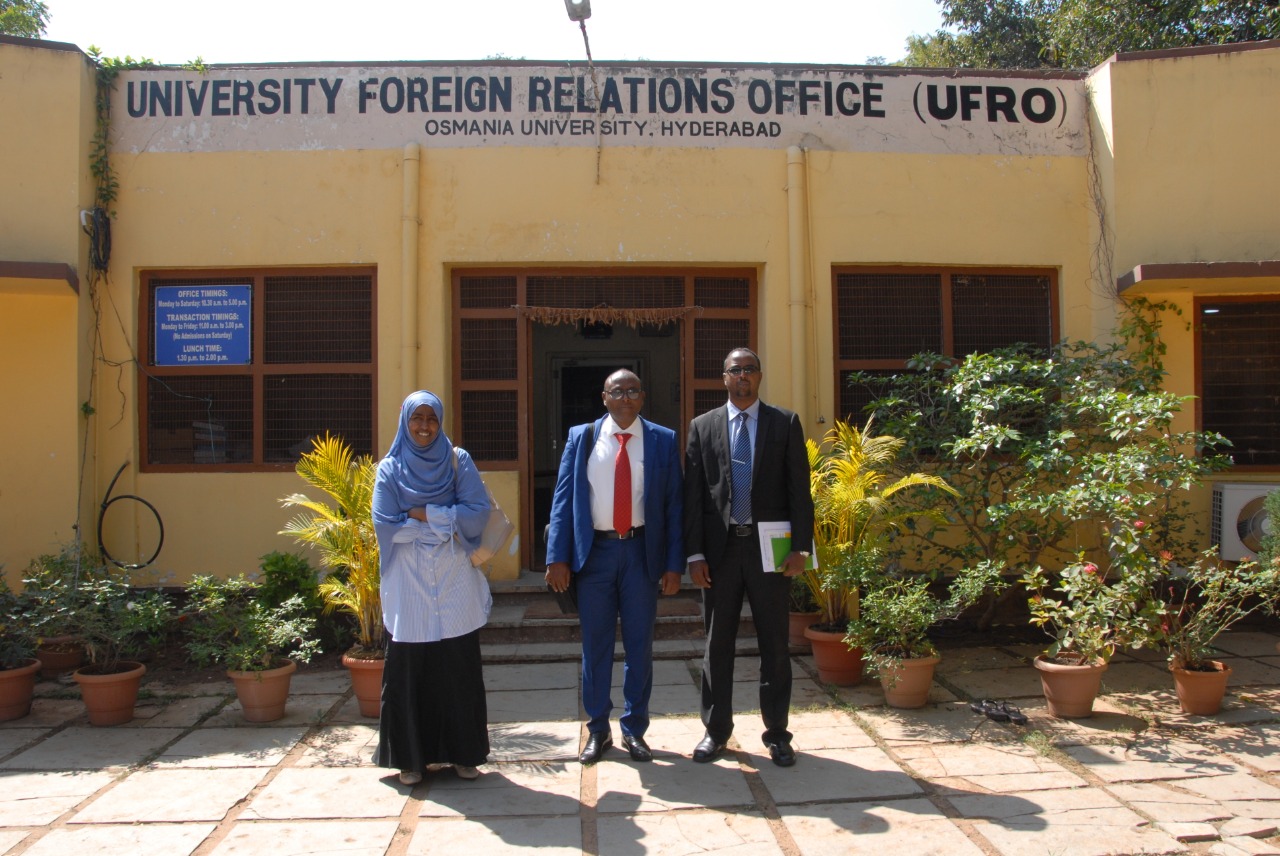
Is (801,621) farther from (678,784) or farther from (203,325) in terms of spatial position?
(203,325)

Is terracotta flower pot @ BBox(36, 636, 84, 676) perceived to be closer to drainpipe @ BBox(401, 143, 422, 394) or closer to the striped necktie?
drainpipe @ BBox(401, 143, 422, 394)

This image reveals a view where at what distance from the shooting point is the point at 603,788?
3738 mm

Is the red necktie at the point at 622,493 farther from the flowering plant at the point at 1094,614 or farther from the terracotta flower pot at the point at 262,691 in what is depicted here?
the flowering plant at the point at 1094,614

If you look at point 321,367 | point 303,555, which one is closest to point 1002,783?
point 303,555

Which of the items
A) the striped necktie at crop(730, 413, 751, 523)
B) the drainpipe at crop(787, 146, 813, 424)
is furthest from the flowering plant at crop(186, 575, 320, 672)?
the drainpipe at crop(787, 146, 813, 424)

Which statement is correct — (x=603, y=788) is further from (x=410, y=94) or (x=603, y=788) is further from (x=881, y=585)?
(x=410, y=94)

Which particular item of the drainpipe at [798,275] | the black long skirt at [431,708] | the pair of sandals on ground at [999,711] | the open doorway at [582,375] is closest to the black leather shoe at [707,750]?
the black long skirt at [431,708]

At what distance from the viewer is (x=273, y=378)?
675 cm

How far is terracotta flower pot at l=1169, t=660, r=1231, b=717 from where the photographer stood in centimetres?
452

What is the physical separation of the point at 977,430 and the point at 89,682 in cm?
496

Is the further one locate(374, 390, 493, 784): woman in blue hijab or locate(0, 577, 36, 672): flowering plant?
locate(0, 577, 36, 672): flowering plant

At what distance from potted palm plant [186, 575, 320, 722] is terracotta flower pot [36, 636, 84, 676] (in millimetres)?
1333

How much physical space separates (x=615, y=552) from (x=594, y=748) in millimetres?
839

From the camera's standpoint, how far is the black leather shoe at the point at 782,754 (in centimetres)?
394
